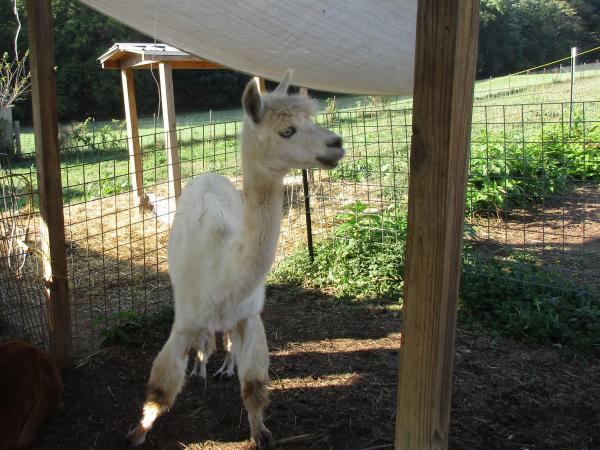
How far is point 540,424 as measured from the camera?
3.42 m

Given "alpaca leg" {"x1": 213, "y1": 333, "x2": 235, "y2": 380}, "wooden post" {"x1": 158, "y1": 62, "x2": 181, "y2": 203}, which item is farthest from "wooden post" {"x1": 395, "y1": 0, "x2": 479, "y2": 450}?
"wooden post" {"x1": 158, "y1": 62, "x2": 181, "y2": 203}

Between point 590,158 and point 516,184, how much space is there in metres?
1.82

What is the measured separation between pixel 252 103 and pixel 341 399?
2.18 m

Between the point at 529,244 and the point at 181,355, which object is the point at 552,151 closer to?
the point at 529,244

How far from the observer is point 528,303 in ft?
16.2

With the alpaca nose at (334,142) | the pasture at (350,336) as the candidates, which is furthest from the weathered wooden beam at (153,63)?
the alpaca nose at (334,142)

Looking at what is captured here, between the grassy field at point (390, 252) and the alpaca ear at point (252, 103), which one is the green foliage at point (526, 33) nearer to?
the grassy field at point (390, 252)

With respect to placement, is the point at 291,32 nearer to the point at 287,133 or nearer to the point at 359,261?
the point at 287,133

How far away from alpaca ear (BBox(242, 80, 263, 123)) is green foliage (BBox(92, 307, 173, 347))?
259cm

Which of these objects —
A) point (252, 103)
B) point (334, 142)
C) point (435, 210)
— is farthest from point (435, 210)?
point (252, 103)

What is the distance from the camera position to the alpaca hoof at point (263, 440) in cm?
323

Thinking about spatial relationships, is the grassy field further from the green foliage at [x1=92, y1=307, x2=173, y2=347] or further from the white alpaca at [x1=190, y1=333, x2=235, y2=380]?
the white alpaca at [x1=190, y1=333, x2=235, y2=380]

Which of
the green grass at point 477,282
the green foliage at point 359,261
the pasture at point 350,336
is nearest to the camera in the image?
the pasture at point 350,336

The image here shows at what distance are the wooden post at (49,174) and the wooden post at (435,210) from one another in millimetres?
2817
